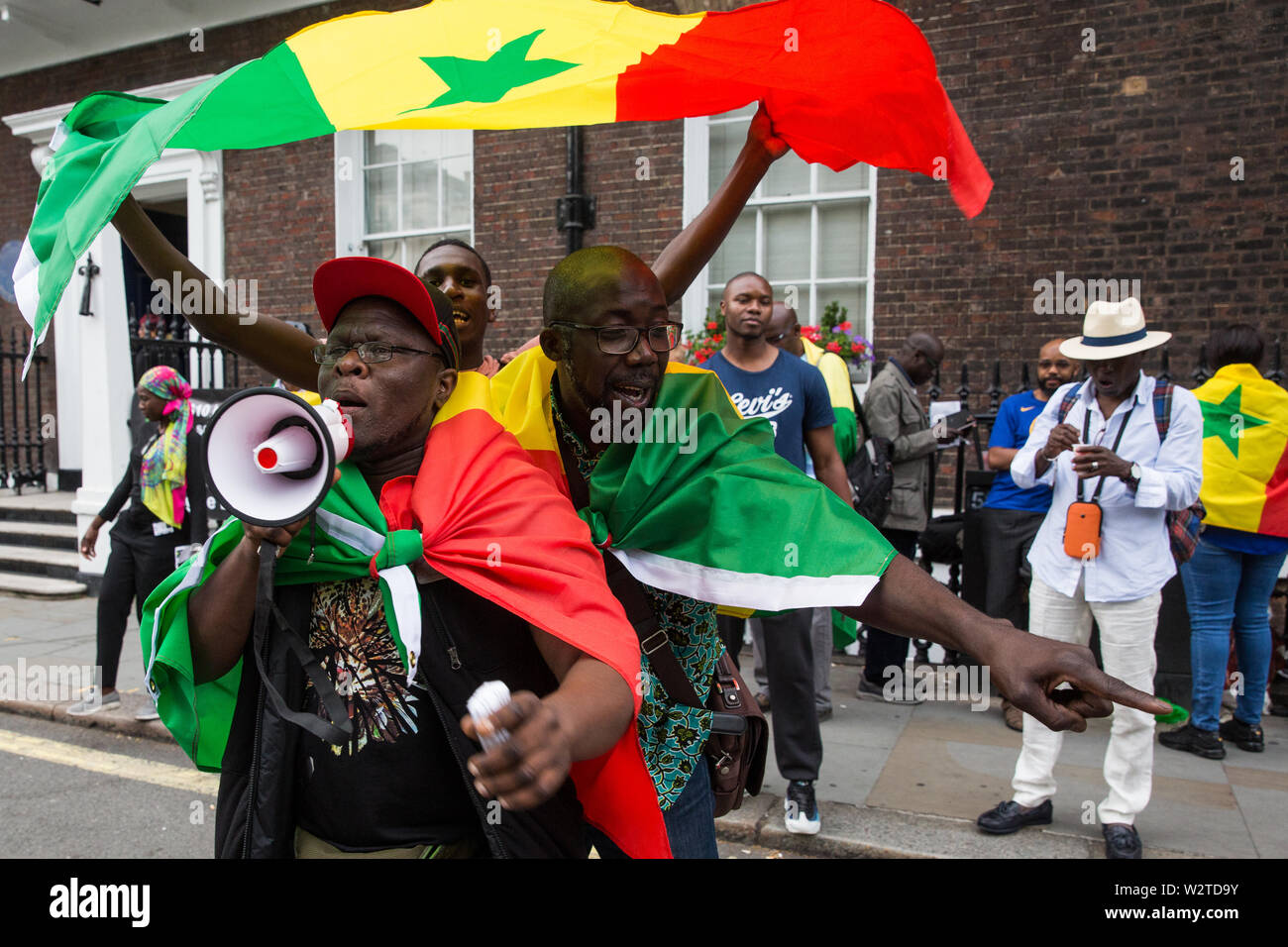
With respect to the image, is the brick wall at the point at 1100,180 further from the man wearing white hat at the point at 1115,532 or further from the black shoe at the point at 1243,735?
the man wearing white hat at the point at 1115,532

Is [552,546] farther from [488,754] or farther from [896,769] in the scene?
[896,769]

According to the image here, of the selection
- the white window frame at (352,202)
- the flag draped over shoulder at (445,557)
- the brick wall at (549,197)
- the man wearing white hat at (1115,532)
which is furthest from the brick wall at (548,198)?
the flag draped over shoulder at (445,557)

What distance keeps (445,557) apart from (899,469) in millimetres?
5083

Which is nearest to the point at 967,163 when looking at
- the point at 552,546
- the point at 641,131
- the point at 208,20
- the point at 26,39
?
the point at 552,546

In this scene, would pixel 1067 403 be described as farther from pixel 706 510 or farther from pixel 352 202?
pixel 352 202

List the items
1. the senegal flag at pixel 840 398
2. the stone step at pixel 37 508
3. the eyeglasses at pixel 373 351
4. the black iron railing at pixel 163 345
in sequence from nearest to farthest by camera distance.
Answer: the eyeglasses at pixel 373 351 → the senegal flag at pixel 840 398 → the black iron railing at pixel 163 345 → the stone step at pixel 37 508

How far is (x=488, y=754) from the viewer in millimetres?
1175

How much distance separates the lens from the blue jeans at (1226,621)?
528 centimetres

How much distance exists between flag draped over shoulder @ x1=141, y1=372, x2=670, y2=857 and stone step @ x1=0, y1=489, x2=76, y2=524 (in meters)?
10.6

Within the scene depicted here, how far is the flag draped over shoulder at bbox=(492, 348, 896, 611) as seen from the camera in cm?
187

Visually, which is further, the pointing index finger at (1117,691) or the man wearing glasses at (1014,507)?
the man wearing glasses at (1014,507)

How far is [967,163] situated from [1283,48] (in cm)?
633

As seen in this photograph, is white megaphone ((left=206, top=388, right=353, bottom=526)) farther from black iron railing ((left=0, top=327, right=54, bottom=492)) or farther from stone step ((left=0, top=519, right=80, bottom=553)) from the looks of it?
black iron railing ((left=0, top=327, right=54, bottom=492))

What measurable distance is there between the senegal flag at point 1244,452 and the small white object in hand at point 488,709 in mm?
5266
